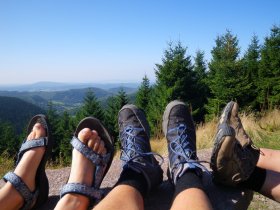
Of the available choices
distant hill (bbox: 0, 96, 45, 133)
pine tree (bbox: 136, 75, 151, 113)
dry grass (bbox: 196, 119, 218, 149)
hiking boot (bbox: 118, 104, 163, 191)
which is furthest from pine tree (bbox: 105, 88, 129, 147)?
distant hill (bbox: 0, 96, 45, 133)

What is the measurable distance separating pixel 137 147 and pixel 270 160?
89 cm

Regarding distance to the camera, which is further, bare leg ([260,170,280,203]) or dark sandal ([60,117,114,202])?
bare leg ([260,170,280,203])

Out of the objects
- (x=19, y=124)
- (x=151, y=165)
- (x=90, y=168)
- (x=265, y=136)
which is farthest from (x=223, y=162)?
(x=19, y=124)

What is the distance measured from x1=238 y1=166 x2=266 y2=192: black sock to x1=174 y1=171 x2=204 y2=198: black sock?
1.29 ft

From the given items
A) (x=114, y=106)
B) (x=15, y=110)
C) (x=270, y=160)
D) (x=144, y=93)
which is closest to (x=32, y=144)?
(x=270, y=160)

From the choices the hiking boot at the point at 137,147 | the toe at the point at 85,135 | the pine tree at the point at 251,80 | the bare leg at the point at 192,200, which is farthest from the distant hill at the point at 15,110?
the bare leg at the point at 192,200

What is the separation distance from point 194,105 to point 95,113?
8.77 m

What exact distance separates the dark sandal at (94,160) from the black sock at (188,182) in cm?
Result: 42

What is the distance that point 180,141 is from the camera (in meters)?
1.97

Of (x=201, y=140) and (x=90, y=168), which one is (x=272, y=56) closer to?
(x=201, y=140)

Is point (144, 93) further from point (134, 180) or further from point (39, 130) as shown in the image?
point (134, 180)

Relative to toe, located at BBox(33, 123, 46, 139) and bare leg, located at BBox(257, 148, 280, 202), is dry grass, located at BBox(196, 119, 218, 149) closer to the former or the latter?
bare leg, located at BBox(257, 148, 280, 202)

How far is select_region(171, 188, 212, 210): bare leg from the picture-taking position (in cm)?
127

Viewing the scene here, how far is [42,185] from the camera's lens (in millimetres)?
1822
